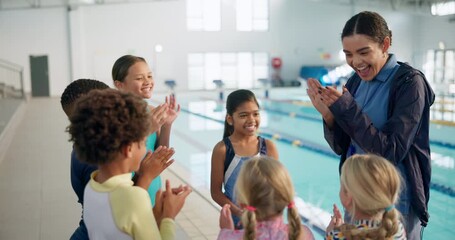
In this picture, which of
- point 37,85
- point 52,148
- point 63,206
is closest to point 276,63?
point 37,85

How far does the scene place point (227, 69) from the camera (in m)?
21.7

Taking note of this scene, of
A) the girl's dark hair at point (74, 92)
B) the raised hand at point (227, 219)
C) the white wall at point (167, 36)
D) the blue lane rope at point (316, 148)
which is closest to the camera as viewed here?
the raised hand at point (227, 219)

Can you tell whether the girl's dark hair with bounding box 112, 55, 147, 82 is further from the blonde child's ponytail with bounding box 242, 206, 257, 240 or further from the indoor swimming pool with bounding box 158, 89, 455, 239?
the indoor swimming pool with bounding box 158, 89, 455, 239

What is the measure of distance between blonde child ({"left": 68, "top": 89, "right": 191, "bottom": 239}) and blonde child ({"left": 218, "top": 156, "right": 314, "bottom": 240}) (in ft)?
1.02

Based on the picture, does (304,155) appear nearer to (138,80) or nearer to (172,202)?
(138,80)

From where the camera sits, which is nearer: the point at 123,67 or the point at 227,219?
the point at 227,219

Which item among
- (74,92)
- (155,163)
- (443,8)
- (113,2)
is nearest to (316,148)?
(74,92)

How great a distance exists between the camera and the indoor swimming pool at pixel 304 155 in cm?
518

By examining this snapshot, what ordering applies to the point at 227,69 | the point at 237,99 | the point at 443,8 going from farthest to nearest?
the point at 227,69
the point at 443,8
the point at 237,99

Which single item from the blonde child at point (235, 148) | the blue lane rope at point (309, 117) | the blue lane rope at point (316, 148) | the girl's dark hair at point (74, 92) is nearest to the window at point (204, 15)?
the blue lane rope at point (309, 117)

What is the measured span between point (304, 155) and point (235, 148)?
18.9 ft

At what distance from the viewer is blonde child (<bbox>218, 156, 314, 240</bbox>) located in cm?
148

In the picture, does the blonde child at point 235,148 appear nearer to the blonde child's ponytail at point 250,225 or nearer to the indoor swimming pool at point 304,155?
the blonde child's ponytail at point 250,225

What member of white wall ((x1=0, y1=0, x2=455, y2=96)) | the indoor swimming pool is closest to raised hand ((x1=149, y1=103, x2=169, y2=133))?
the indoor swimming pool
